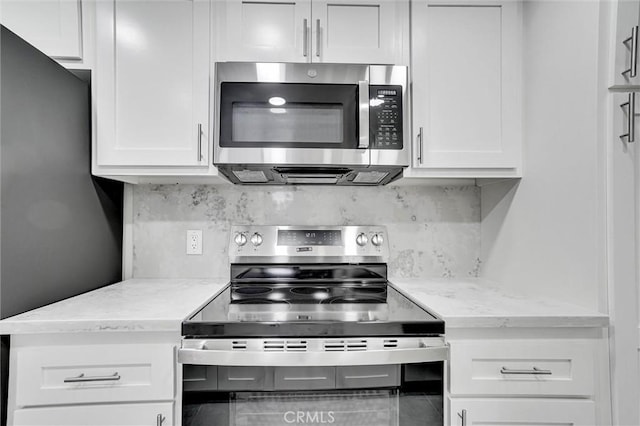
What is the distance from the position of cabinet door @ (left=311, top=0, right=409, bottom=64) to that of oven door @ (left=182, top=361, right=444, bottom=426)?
1140 millimetres

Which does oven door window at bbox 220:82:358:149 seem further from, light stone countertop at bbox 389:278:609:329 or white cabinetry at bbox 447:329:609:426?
white cabinetry at bbox 447:329:609:426

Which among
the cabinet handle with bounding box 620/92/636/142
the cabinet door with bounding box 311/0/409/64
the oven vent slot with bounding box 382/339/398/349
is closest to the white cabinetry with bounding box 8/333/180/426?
the oven vent slot with bounding box 382/339/398/349

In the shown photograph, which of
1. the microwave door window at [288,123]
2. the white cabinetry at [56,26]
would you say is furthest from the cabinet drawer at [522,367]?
the white cabinetry at [56,26]

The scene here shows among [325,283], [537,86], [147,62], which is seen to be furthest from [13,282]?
[537,86]

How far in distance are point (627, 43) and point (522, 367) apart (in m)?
1.01

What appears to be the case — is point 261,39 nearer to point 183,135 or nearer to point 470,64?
point 183,135

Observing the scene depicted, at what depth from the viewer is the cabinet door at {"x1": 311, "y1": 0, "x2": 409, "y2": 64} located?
1.42 m

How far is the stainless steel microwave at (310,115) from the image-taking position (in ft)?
4.47

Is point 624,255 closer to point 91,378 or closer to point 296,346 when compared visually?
point 296,346

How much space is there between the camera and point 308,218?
1764 mm

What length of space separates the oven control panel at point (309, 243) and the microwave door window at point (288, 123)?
0.48 m

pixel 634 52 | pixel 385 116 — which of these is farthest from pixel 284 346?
pixel 634 52

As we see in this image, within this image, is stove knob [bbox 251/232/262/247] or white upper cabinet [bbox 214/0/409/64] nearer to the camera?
white upper cabinet [bbox 214/0/409/64]

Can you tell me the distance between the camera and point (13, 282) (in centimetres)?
108
